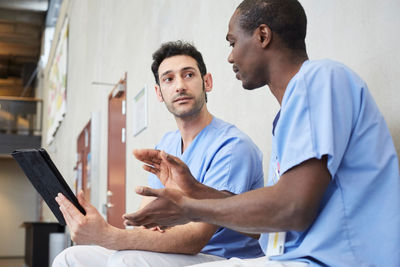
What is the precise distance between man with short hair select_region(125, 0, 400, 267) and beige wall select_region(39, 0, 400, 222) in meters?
0.43

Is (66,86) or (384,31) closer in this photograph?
(384,31)

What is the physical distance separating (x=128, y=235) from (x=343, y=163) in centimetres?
64

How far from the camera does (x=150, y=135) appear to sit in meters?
3.69

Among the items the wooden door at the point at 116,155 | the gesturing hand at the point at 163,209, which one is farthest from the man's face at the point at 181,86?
the wooden door at the point at 116,155

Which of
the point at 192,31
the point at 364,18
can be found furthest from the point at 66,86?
the point at 364,18

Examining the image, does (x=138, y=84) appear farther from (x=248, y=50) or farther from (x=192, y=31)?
(x=248, y=50)

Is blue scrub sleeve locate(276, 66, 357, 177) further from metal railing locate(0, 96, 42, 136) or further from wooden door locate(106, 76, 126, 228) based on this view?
metal railing locate(0, 96, 42, 136)

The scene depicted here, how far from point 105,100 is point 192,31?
2483mm

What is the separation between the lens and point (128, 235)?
1366 mm

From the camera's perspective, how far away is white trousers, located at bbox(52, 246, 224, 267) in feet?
4.36

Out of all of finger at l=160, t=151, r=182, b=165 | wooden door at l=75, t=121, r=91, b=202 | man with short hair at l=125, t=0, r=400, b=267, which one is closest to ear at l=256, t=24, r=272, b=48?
man with short hair at l=125, t=0, r=400, b=267

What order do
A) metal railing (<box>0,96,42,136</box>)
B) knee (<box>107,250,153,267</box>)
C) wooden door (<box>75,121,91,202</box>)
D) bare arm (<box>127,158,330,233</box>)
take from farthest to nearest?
1. metal railing (<box>0,96,42,136</box>)
2. wooden door (<box>75,121,91,202</box>)
3. knee (<box>107,250,153,267</box>)
4. bare arm (<box>127,158,330,233</box>)

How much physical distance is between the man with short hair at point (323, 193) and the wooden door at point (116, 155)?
3354 mm

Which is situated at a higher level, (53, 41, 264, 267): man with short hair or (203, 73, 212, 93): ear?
(203, 73, 212, 93): ear
